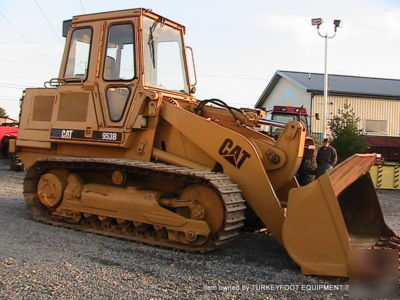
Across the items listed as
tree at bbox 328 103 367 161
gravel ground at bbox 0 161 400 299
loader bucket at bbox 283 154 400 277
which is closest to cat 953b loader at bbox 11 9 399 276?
loader bucket at bbox 283 154 400 277

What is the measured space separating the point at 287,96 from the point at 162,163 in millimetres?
27310

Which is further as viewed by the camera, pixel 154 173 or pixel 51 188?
pixel 51 188

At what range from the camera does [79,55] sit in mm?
7516

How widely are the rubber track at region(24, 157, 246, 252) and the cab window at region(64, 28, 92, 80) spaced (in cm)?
141

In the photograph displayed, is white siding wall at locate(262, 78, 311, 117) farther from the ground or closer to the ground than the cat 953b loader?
farther from the ground

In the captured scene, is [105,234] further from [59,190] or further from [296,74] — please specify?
[296,74]

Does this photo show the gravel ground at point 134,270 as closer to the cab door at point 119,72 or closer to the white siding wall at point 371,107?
the cab door at point 119,72

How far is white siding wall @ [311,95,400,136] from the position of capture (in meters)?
28.5

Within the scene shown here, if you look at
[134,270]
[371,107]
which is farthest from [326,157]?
[371,107]

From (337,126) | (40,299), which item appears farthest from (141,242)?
(337,126)

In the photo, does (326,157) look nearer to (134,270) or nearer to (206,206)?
→ (206,206)

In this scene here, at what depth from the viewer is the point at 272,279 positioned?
490 cm

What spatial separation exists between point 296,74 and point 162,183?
29.3 metres

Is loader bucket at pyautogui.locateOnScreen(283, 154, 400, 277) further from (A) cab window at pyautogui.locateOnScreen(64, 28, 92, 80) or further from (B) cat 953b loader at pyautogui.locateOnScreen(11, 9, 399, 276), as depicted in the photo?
(A) cab window at pyautogui.locateOnScreen(64, 28, 92, 80)
